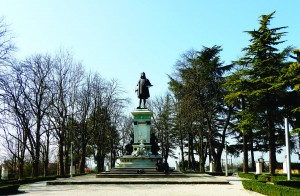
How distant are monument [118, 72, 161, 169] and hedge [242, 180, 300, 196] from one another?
46.6 feet

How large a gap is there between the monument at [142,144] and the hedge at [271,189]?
1422 centimetres

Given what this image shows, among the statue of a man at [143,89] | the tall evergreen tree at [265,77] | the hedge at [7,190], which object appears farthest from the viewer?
the statue of a man at [143,89]

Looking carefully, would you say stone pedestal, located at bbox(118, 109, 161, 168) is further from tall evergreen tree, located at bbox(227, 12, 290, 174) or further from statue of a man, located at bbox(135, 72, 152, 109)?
tall evergreen tree, located at bbox(227, 12, 290, 174)

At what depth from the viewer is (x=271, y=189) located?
53.8 feet

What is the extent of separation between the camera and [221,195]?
17.3m

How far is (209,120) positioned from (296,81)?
16629 millimetres

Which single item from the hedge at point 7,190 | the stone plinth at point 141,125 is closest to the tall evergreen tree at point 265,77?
the stone plinth at point 141,125

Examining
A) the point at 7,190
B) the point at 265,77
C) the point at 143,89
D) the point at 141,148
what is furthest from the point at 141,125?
the point at 7,190

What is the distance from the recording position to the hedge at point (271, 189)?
1377 centimetres

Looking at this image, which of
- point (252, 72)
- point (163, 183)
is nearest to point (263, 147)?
point (252, 72)

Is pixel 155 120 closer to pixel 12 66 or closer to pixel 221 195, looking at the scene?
pixel 12 66

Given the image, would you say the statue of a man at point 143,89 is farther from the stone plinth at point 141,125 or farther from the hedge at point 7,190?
the hedge at point 7,190

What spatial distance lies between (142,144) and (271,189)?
65.4 feet

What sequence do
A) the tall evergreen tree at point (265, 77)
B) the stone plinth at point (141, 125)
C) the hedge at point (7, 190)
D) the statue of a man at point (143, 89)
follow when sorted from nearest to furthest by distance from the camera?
the hedge at point (7, 190), the tall evergreen tree at point (265, 77), the stone plinth at point (141, 125), the statue of a man at point (143, 89)
